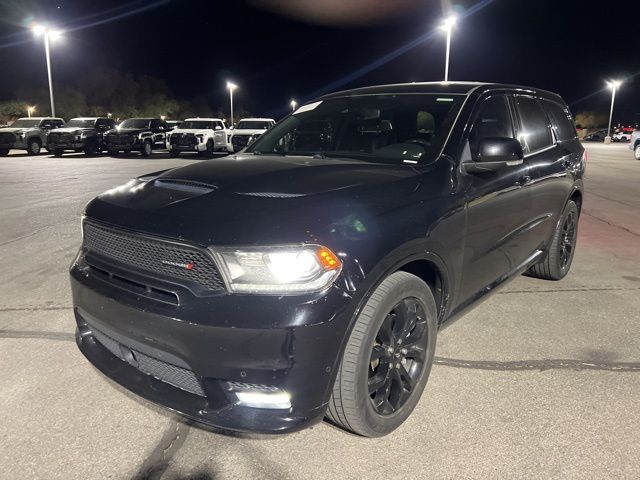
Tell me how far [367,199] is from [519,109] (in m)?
2.25

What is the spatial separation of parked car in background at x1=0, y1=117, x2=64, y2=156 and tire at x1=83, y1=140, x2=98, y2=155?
226cm

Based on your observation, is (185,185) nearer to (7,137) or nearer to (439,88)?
(439,88)

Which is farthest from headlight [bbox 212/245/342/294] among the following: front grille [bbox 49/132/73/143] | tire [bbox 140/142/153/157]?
front grille [bbox 49/132/73/143]

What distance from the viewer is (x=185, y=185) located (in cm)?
279

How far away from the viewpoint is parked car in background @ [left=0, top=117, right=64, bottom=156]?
79.1 feet

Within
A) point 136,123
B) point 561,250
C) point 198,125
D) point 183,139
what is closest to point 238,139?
point 198,125

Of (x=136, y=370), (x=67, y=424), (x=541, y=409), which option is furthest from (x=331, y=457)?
(x=67, y=424)

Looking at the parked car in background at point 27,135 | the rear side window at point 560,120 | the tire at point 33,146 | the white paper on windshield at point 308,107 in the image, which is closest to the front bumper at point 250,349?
the white paper on windshield at point 308,107

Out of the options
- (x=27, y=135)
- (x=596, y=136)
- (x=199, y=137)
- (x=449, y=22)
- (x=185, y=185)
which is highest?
(x=449, y=22)

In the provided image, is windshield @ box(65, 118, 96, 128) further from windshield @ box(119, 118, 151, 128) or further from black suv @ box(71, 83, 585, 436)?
black suv @ box(71, 83, 585, 436)

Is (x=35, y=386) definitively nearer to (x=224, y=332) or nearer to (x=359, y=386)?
(x=224, y=332)

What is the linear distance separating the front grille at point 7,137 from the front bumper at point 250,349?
25922 millimetres

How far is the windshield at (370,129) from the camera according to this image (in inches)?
131

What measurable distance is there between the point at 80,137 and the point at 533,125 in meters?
23.9
